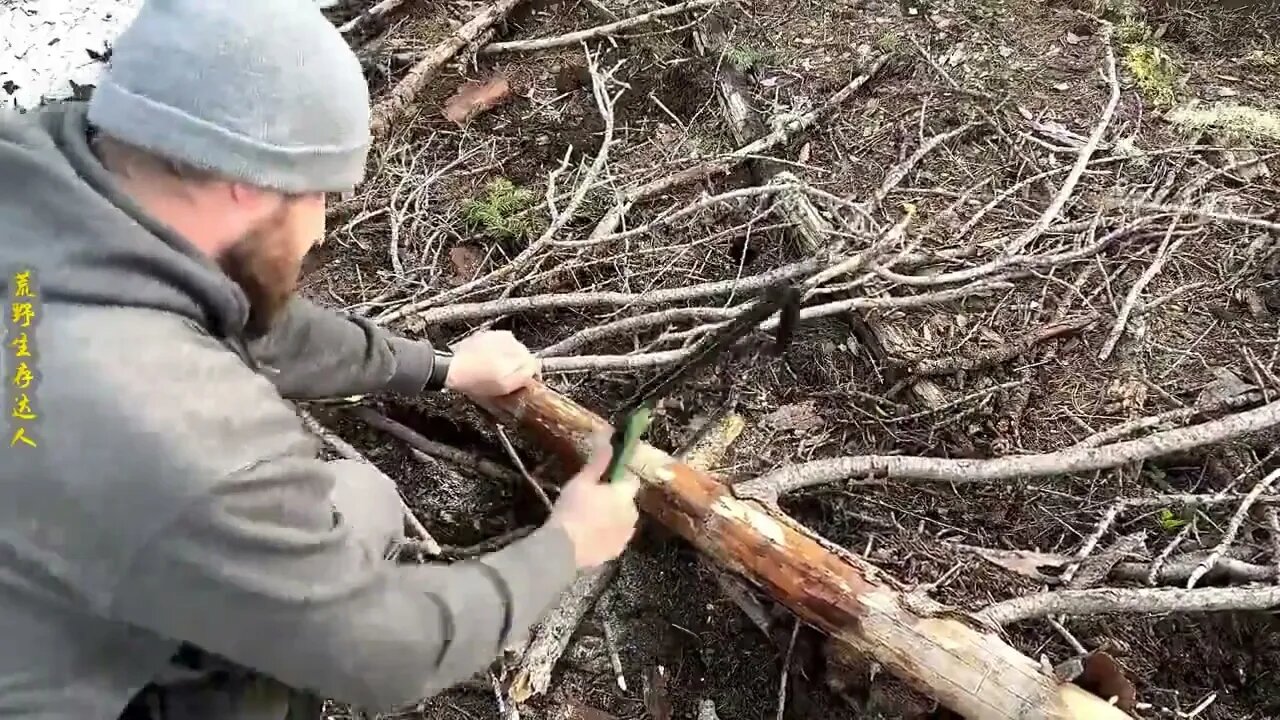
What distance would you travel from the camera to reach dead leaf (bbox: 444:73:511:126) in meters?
4.09

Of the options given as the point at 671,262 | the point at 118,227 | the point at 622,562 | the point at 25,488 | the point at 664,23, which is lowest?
the point at 622,562

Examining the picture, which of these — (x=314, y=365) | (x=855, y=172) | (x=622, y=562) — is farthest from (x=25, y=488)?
(x=855, y=172)

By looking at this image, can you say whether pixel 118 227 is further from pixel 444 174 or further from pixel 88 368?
pixel 444 174

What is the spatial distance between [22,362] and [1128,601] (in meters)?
2.40

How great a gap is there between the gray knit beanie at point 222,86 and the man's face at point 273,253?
0.11m

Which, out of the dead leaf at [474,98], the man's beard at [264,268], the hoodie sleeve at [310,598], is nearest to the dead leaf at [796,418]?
the hoodie sleeve at [310,598]

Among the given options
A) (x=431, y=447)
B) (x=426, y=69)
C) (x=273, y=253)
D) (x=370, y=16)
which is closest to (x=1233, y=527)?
(x=431, y=447)

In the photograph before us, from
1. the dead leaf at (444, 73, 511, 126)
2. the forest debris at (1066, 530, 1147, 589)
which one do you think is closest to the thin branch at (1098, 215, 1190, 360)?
the forest debris at (1066, 530, 1147, 589)

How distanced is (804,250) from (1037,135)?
4.21ft

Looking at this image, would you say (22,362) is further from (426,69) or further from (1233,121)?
(1233,121)

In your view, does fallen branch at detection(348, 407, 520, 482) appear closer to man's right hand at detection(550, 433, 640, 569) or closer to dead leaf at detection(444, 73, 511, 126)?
man's right hand at detection(550, 433, 640, 569)

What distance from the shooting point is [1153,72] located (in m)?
4.16

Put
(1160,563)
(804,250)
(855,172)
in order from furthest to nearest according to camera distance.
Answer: (855,172) < (804,250) < (1160,563)

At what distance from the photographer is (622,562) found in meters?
2.69
